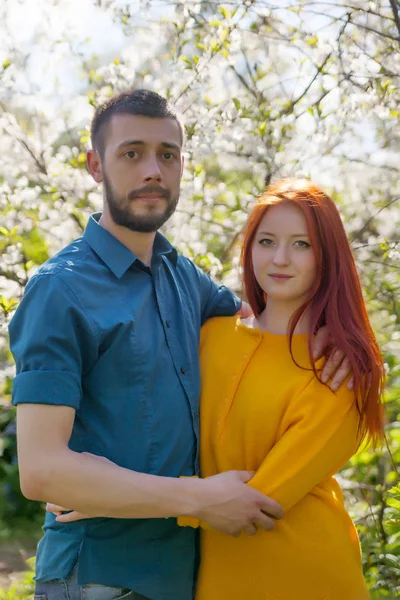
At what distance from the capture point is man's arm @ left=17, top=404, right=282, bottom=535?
1.82 meters

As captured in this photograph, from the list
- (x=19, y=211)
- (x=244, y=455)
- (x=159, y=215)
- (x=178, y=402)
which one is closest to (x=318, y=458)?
(x=244, y=455)

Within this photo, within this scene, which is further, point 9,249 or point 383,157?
point 383,157

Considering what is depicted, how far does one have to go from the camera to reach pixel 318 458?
2.11 metres

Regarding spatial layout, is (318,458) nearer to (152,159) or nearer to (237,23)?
(152,159)

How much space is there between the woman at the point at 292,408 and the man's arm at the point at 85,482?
20cm

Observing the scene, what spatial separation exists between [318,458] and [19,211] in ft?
8.80

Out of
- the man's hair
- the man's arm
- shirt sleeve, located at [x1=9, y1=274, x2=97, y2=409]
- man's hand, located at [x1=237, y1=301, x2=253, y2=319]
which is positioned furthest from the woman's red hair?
shirt sleeve, located at [x1=9, y1=274, x2=97, y2=409]

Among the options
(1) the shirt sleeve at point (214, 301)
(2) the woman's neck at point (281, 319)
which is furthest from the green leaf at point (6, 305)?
(2) the woman's neck at point (281, 319)

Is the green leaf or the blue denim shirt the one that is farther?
the green leaf

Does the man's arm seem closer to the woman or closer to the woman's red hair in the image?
the woman

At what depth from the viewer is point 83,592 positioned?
199 cm

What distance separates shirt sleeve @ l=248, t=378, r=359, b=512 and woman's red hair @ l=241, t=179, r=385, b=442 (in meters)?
0.09

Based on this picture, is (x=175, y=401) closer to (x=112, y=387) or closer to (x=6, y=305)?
(x=112, y=387)

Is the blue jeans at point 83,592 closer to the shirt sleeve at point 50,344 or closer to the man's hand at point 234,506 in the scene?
the man's hand at point 234,506
